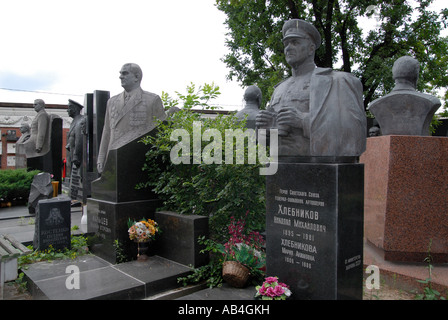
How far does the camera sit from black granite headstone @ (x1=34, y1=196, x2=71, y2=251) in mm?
5574

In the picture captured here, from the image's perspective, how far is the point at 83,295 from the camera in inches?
152

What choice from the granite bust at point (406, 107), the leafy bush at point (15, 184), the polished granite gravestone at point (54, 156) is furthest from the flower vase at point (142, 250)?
the polished granite gravestone at point (54, 156)

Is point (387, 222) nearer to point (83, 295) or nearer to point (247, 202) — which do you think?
point (247, 202)

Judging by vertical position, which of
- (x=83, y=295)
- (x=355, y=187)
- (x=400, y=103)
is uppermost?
(x=400, y=103)

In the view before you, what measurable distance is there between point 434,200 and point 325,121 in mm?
2640

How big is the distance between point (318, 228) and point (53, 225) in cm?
441

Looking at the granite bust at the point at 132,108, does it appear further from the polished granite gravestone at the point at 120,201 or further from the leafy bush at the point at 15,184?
the leafy bush at the point at 15,184

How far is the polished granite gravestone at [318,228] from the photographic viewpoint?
3.29 meters

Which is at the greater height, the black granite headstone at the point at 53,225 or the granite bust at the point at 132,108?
the granite bust at the point at 132,108

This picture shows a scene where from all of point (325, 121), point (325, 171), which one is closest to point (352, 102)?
point (325, 121)

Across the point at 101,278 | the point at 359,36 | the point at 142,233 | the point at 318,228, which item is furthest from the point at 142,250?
the point at 359,36

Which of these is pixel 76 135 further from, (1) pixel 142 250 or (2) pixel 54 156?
(1) pixel 142 250

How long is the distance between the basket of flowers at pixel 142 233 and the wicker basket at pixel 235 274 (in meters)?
1.31

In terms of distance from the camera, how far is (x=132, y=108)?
19.6 feet
